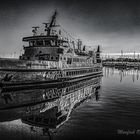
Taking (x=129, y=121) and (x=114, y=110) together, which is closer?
(x=129, y=121)

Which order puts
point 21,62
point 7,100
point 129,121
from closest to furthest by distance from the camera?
point 129,121, point 7,100, point 21,62

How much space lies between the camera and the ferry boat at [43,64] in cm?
2373

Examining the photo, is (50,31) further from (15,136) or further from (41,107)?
(15,136)

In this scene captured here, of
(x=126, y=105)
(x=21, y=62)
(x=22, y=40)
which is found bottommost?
(x=126, y=105)

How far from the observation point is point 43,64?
2733 cm

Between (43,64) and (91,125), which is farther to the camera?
(43,64)

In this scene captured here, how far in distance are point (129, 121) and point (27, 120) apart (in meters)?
6.74

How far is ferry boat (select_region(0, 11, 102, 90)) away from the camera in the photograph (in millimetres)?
23734

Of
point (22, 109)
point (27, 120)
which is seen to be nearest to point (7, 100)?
point (22, 109)

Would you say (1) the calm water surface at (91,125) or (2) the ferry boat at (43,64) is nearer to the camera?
(1) the calm water surface at (91,125)

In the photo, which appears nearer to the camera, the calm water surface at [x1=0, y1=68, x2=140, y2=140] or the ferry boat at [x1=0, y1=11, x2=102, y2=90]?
the calm water surface at [x1=0, y1=68, x2=140, y2=140]

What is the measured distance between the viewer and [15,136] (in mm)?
9938

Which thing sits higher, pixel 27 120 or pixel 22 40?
pixel 22 40

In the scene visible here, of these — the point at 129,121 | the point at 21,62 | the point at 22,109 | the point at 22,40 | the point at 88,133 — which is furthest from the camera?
the point at 22,40
